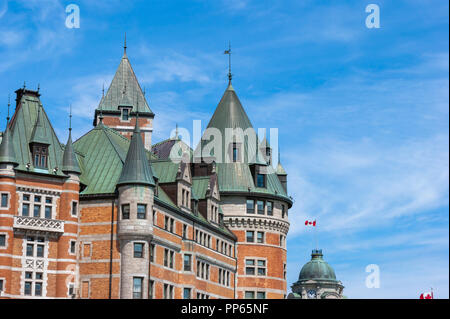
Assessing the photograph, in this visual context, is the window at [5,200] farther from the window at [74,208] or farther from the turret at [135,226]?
the turret at [135,226]

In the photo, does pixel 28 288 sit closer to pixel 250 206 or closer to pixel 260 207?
pixel 250 206

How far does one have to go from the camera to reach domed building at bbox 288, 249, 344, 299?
188375mm

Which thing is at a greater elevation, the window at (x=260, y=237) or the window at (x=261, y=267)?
the window at (x=260, y=237)

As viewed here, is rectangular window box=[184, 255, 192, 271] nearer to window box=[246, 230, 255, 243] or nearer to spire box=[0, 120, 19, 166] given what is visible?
window box=[246, 230, 255, 243]

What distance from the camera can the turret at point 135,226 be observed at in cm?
7401

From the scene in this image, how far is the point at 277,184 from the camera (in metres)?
102

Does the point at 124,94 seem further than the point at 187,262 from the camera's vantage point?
Yes

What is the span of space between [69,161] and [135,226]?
8.02m

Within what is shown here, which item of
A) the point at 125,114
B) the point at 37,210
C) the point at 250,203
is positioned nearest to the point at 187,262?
the point at 250,203

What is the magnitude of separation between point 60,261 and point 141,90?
155 ft

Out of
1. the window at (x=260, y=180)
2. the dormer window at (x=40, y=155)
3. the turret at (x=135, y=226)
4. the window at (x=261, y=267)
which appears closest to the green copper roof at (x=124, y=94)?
the window at (x=260, y=180)

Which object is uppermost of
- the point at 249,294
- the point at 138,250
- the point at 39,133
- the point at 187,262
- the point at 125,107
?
the point at 125,107

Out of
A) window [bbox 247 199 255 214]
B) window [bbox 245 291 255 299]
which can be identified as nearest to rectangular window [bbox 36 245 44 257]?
window [bbox 245 291 255 299]

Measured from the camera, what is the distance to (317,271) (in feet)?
629
